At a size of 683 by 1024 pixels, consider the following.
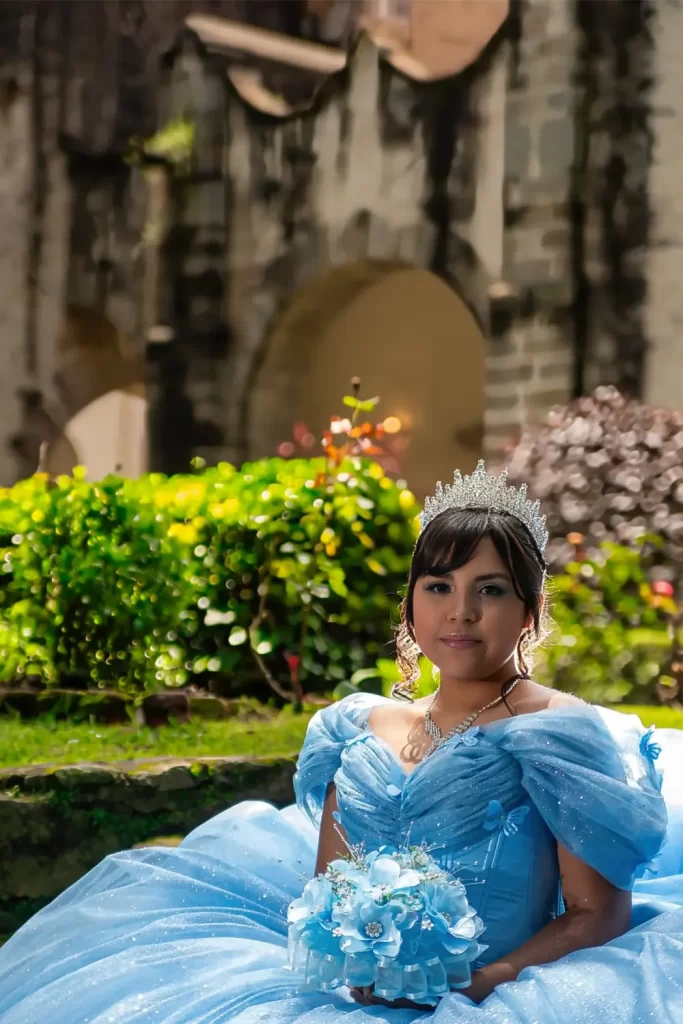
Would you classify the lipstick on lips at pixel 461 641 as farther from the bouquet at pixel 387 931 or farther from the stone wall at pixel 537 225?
the stone wall at pixel 537 225

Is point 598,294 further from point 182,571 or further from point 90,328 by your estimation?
point 90,328

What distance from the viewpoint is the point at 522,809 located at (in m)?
2.22

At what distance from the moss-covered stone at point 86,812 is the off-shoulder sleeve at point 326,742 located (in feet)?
5.58

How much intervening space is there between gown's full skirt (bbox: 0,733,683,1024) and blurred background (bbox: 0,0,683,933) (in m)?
1.48

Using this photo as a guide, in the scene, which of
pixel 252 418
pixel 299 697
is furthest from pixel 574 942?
pixel 252 418

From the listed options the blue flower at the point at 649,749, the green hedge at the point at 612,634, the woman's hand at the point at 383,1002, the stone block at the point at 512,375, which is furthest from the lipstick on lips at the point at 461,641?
the stone block at the point at 512,375

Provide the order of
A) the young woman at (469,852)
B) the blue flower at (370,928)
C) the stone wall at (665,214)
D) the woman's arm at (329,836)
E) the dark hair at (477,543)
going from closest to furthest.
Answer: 1. the blue flower at (370,928)
2. the young woman at (469,852)
3. the dark hair at (477,543)
4. the woman's arm at (329,836)
5. the stone wall at (665,214)

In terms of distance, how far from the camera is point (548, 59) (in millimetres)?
8617

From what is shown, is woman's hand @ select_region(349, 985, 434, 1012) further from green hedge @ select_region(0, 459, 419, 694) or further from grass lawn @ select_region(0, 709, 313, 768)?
green hedge @ select_region(0, 459, 419, 694)

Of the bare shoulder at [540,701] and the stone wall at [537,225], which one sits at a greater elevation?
the stone wall at [537,225]

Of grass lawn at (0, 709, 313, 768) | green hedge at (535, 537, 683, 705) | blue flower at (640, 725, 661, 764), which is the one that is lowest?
grass lawn at (0, 709, 313, 768)

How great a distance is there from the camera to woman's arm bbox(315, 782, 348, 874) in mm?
2473

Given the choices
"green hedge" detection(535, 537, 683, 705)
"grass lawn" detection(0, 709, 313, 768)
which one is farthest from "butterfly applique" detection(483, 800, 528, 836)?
"green hedge" detection(535, 537, 683, 705)

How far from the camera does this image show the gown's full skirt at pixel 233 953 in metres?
2.00
